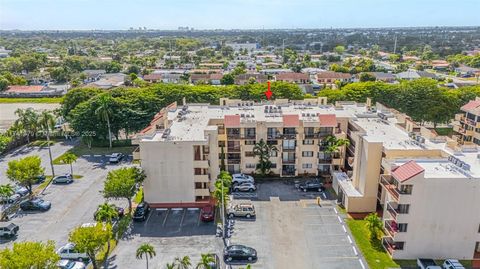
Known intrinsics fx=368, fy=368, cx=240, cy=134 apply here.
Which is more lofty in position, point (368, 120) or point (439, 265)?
point (368, 120)

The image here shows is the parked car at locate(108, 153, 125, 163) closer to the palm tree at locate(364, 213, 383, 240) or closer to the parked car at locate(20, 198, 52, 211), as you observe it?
the parked car at locate(20, 198, 52, 211)

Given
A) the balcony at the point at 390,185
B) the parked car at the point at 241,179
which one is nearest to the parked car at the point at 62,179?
the parked car at the point at 241,179

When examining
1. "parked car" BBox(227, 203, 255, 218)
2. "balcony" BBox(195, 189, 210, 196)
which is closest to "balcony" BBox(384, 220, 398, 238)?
"parked car" BBox(227, 203, 255, 218)

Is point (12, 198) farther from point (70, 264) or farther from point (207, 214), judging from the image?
point (207, 214)

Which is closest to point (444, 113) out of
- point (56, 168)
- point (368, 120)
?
point (368, 120)

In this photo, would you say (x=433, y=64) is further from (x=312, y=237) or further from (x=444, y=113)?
(x=312, y=237)

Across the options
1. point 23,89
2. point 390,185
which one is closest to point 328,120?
point 390,185
